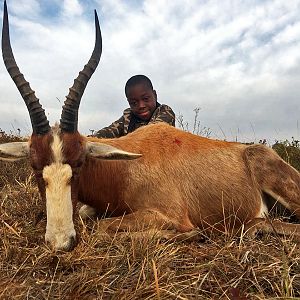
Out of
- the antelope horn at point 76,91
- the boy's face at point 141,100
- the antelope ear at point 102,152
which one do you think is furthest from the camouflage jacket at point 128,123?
the antelope ear at point 102,152

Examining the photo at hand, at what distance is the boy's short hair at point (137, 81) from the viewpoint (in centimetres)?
849

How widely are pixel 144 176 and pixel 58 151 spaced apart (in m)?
1.34

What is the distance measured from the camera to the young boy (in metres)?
8.41

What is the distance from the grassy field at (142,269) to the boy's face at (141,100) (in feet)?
13.6

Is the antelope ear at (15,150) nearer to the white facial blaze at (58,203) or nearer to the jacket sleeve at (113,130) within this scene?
the white facial blaze at (58,203)

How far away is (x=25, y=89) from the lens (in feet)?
15.8

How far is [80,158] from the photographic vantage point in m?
4.57

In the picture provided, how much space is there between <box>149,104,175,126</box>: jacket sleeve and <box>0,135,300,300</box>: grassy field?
4056mm

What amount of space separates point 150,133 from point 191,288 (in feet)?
9.70

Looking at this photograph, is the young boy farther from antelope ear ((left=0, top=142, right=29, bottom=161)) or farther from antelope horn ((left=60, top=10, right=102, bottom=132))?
→ antelope ear ((left=0, top=142, right=29, bottom=161))

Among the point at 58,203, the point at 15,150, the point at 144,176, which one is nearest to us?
the point at 58,203

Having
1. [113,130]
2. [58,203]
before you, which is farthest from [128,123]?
[58,203]

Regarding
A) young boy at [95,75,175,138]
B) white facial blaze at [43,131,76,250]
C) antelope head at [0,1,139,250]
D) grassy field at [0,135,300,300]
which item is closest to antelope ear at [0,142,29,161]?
antelope head at [0,1,139,250]

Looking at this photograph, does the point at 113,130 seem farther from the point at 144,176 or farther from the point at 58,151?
the point at 58,151
